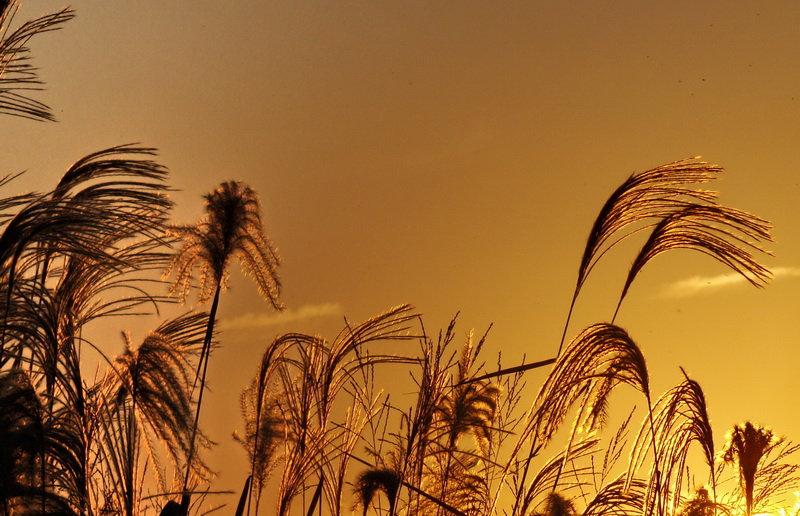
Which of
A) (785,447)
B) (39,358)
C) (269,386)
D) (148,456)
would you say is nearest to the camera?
(39,358)

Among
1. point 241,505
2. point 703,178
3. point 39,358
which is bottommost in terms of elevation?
point 241,505

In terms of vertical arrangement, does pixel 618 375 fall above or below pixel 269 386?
below

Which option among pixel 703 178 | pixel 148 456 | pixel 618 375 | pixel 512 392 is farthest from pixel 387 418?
pixel 703 178

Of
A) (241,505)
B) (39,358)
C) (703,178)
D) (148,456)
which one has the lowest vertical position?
(241,505)

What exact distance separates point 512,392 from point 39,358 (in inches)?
89.3

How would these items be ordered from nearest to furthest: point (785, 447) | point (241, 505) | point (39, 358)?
point (39, 358), point (241, 505), point (785, 447)

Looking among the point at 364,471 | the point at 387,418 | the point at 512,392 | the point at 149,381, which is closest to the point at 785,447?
the point at 512,392

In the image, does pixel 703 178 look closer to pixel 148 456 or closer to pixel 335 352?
pixel 335 352

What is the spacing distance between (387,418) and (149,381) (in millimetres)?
1157

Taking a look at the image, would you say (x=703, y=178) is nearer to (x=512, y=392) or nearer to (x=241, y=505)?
(x=512, y=392)

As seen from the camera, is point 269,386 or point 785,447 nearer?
point 269,386

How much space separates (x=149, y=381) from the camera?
3.31 meters

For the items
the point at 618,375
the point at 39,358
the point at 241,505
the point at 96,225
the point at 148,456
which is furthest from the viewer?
the point at 148,456

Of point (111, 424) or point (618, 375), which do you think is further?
point (111, 424)
